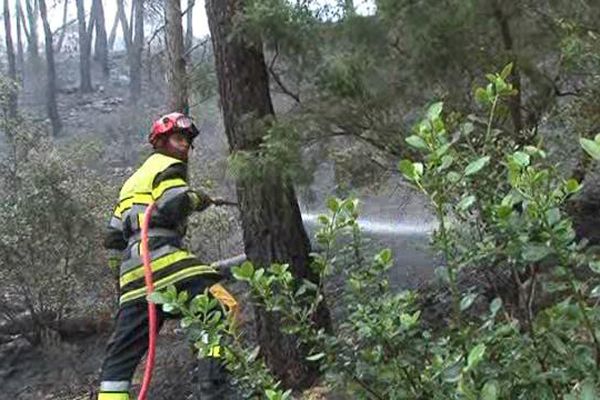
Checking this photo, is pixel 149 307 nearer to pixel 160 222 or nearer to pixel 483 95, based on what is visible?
pixel 160 222

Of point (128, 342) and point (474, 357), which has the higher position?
point (474, 357)

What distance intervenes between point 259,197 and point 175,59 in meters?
4.23

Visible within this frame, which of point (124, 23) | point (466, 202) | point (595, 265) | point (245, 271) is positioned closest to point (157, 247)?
point (245, 271)

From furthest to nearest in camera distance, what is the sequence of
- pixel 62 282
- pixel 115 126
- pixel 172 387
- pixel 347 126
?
pixel 115 126
pixel 62 282
pixel 172 387
pixel 347 126

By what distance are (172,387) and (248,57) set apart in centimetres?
352

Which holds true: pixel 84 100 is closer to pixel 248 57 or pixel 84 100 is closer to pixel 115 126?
pixel 115 126

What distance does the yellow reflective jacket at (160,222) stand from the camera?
15.3 feet

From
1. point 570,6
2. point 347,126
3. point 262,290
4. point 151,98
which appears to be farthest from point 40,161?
point 151,98

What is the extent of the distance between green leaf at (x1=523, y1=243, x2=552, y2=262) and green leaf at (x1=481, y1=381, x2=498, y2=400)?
23 cm

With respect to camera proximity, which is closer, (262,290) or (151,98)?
(262,290)

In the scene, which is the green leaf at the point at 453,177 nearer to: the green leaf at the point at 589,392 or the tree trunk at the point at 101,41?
the green leaf at the point at 589,392

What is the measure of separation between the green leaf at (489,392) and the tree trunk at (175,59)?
7.92m

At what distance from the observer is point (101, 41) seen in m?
39.6

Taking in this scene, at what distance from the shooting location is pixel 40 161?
1052 cm
